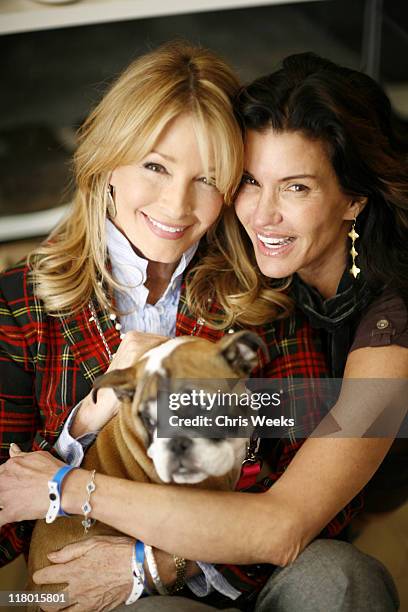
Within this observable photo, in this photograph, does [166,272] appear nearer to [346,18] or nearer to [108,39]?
[108,39]

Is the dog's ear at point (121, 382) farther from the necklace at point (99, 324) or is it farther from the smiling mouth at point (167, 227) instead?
the smiling mouth at point (167, 227)

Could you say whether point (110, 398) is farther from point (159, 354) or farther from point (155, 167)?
point (155, 167)

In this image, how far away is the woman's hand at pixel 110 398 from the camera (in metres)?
1.01

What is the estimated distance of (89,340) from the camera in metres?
1.11

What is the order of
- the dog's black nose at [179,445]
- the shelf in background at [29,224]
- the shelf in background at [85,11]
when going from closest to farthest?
the dog's black nose at [179,445]
the shelf in background at [85,11]
the shelf in background at [29,224]

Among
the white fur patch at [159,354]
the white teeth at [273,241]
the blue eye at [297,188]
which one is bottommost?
the white fur patch at [159,354]

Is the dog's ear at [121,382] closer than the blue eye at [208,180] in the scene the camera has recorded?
Yes

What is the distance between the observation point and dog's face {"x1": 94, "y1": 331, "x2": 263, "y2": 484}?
90cm

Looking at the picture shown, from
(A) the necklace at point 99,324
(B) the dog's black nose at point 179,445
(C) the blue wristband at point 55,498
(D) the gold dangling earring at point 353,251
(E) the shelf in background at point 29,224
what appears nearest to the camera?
(B) the dog's black nose at point 179,445

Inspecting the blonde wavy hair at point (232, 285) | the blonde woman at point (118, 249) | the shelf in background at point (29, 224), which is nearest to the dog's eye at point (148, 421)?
the blonde woman at point (118, 249)

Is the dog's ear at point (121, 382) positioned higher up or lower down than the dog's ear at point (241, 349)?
lower down

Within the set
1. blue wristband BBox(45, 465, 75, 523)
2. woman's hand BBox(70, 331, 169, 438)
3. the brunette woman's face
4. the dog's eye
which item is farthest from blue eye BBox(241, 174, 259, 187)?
blue wristband BBox(45, 465, 75, 523)

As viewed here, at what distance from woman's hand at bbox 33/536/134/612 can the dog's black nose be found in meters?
0.20

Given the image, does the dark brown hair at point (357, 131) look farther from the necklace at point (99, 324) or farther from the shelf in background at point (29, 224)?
the shelf in background at point (29, 224)
